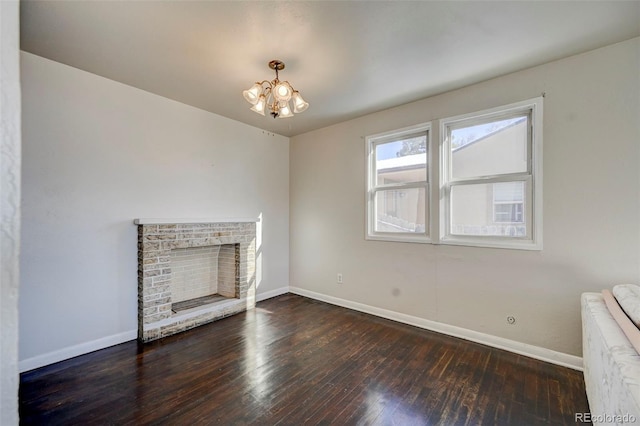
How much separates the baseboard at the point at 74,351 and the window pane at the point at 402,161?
11.1ft

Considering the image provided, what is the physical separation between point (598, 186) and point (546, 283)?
91 cm

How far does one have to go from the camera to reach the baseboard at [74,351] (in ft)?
7.79

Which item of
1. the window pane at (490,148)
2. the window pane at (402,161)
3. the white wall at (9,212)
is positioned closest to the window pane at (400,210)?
the window pane at (402,161)

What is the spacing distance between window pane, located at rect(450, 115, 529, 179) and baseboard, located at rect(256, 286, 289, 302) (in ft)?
10.1

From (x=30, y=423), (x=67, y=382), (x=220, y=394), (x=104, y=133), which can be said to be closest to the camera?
(x=30, y=423)

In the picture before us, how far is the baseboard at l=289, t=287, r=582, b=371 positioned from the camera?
95.7 inches

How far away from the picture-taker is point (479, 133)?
9.75 feet

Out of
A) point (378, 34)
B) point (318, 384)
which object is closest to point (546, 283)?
point (318, 384)

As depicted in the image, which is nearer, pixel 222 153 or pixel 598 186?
pixel 598 186

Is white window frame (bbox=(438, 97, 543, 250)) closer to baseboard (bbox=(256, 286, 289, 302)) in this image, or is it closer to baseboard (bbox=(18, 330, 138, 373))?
baseboard (bbox=(256, 286, 289, 302))

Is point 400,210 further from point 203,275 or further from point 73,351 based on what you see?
point 73,351

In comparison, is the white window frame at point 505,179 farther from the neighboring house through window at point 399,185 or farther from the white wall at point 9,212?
the white wall at point 9,212

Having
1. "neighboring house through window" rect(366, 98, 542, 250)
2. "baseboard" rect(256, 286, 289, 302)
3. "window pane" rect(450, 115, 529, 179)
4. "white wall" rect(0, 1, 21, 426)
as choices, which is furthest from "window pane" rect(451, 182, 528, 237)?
"white wall" rect(0, 1, 21, 426)

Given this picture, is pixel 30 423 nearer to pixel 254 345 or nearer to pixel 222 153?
pixel 254 345
